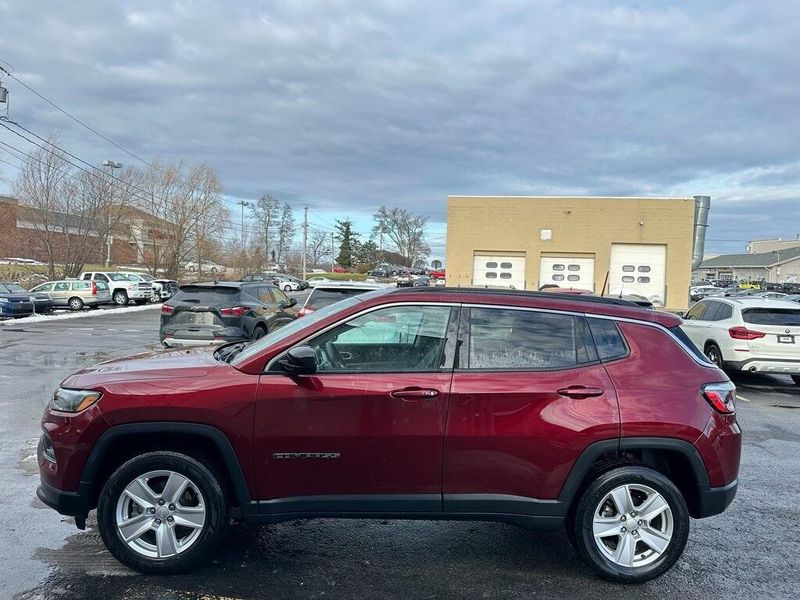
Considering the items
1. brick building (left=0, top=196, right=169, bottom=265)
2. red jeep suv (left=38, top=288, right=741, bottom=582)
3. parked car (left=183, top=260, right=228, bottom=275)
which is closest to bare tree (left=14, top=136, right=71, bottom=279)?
brick building (left=0, top=196, right=169, bottom=265)

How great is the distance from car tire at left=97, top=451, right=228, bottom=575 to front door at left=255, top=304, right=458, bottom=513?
334mm

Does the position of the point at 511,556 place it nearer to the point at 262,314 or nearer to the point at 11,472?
the point at 11,472

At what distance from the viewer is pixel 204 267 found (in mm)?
51062

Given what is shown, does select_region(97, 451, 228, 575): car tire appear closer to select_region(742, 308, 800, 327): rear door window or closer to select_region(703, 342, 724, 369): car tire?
select_region(703, 342, 724, 369): car tire

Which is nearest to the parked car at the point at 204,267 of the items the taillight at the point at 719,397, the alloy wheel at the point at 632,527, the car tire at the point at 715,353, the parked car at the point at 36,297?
the parked car at the point at 36,297

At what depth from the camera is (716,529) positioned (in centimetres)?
427

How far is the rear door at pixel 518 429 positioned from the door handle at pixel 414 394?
0.13 metres

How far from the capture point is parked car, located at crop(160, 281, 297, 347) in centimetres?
1070

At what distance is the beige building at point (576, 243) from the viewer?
2444cm

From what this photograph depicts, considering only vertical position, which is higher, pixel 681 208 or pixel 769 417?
pixel 681 208

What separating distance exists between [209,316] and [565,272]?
60.3ft

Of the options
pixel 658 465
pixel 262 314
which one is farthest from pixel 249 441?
pixel 262 314

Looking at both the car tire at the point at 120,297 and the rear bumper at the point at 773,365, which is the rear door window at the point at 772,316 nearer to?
the rear bumper at the point at 773,365

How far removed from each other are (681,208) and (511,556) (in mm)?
23922
